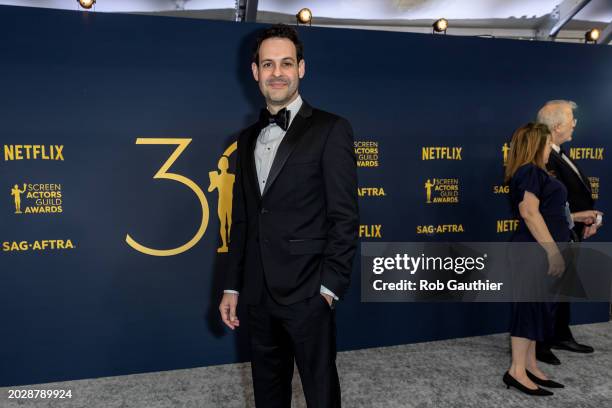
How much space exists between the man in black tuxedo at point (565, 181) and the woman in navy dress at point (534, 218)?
0.34 metres

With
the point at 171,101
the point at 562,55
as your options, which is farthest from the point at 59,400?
the point at 562,55

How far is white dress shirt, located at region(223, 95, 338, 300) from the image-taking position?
1547mm

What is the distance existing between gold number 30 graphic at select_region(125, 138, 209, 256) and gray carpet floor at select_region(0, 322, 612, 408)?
778mm

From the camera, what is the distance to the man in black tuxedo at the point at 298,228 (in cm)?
143

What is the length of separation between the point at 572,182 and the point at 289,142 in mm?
2184

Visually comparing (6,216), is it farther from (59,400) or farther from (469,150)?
(469,150)

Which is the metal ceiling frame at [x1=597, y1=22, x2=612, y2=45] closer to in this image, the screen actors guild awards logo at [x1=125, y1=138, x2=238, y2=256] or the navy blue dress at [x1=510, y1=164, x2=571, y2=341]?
the navy blue dress at [x1=510, y1=164, x2=571, y2=341]

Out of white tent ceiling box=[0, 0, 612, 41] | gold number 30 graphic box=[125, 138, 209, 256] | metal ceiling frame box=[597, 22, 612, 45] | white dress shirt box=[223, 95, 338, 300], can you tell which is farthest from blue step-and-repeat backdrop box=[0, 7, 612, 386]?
metal ceiling frame box=[597, 22, 612, 45]

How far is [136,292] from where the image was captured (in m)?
2.77

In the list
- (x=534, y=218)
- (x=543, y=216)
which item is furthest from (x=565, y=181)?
(x=534, y=218)

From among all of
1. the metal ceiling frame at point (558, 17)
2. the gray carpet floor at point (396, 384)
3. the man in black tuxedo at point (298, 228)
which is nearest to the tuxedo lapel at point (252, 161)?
the man in black tuxedo at point (298, 228)

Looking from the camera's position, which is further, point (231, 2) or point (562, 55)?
point (231, 2)

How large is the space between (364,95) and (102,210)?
6.04ft

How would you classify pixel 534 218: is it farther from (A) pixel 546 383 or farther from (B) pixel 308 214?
(B) pixel 308 214
